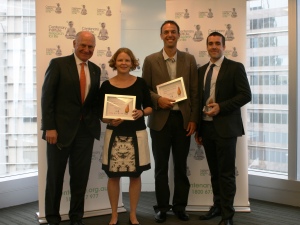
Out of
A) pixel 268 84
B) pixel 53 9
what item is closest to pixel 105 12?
pixel 53 9

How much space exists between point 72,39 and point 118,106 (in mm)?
1062

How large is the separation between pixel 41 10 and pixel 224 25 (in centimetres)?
194

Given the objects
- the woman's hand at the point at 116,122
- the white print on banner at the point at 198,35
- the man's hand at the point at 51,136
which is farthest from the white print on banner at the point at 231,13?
the man's hand at the point at 51,136

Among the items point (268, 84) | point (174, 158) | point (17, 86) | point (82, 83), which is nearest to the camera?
point (82, 83)

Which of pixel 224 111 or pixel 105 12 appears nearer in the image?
pixel 224 111

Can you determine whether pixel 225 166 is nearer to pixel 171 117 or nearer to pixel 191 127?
pixel 191 127

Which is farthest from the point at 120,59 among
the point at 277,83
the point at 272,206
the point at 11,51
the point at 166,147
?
the point at 272,206

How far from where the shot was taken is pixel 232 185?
325 centimetres

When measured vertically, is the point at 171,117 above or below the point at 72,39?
below

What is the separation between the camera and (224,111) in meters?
3.16

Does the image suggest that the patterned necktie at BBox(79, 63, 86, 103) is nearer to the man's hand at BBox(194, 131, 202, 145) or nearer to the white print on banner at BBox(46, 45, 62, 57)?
the white print on banner at BBox(46, 45, 62, 57)

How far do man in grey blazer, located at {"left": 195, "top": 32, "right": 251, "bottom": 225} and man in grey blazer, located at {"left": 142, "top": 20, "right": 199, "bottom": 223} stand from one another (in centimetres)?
18

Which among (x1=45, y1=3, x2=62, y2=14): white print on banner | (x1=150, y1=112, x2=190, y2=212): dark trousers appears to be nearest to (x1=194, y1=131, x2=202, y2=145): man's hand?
(x1=150, y1=112, x2=190, y2=212): dark trousers

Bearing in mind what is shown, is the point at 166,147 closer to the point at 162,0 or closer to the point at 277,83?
the point at 277,83
